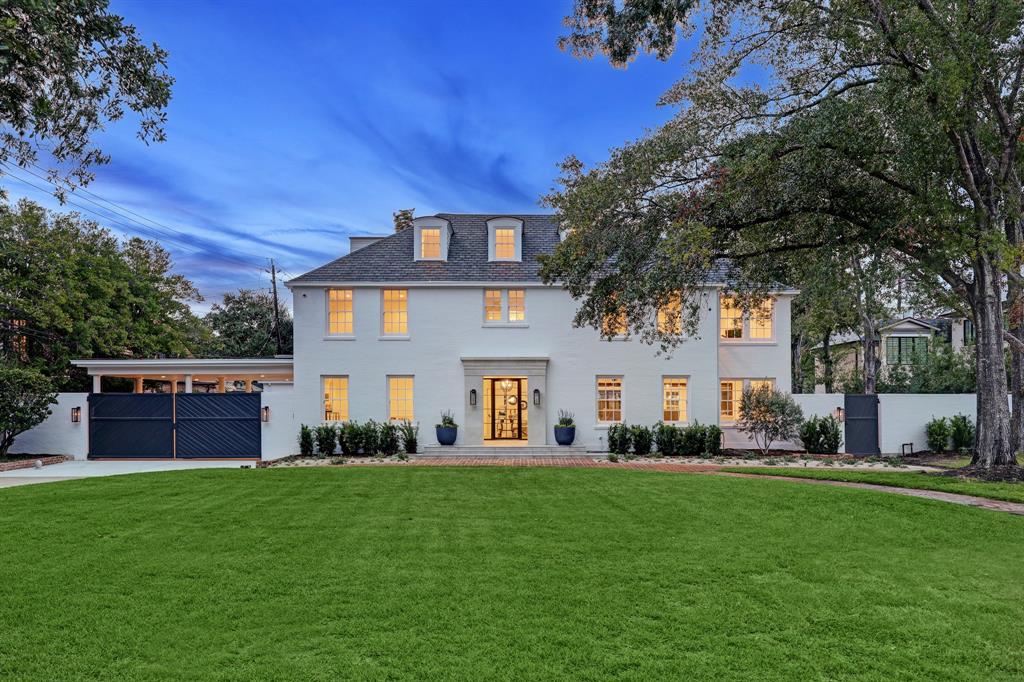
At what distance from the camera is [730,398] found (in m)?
19.7

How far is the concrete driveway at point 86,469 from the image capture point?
14.0m

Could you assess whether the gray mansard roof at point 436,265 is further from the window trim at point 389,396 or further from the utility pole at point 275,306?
the utility pole at point 275,306

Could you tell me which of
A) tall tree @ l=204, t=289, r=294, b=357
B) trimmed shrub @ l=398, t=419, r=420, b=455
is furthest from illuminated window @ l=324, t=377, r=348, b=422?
tall tree @ l=204, t=289, r=294, b=357

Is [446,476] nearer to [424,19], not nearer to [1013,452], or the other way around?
[424,19]

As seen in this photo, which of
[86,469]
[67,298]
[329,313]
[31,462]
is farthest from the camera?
[67,298]

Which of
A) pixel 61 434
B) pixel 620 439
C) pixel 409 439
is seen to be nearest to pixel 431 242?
pixel 409 439

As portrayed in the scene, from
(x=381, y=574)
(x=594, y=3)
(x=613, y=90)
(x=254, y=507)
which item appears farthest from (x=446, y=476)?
(x=613, y=90)

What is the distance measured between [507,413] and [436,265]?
5.79m

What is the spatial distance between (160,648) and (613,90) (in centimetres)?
2638

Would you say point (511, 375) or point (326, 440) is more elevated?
point (511, 375)

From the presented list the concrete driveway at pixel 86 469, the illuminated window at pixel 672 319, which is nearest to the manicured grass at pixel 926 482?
the illuminated window at pixel 672 319

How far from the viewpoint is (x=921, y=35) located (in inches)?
384

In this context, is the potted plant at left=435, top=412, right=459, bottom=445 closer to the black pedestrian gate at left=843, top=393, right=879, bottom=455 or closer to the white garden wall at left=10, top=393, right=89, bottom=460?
the white garden wall at left=10, top=393, right=89, bottom=460

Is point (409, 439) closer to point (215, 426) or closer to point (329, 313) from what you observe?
point (329, 313)
